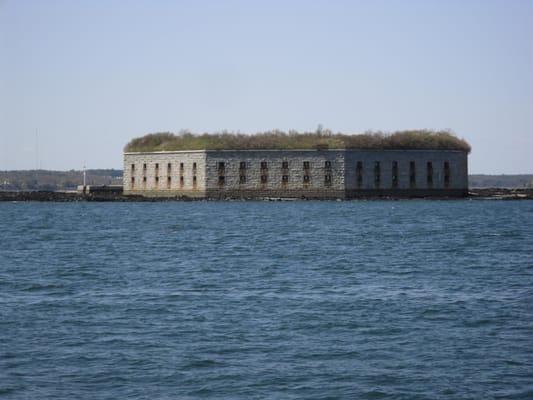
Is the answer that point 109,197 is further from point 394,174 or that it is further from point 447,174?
point 447,174

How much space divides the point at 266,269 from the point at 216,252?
357 inches

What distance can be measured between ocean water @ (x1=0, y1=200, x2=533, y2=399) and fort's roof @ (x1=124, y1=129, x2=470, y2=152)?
73.3 m

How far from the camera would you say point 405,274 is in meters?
35.6

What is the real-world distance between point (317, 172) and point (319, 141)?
14.6 ft

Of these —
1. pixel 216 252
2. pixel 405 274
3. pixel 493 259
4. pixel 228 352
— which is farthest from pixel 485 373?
pixel 216 252

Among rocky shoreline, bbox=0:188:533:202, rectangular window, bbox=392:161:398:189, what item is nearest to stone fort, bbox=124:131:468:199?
rectangular window, bbox=392:161:398:189

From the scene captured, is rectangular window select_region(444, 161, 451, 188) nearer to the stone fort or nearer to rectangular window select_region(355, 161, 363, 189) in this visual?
the stone fort

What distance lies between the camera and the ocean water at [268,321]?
1889cm

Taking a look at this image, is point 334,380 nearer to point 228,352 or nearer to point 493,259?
point 228,352

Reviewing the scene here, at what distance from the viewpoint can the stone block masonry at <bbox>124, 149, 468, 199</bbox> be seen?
122 metres

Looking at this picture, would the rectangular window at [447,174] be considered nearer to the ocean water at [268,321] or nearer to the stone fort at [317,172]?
the stone fort at [317,172]

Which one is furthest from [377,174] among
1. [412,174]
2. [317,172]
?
[317,172]

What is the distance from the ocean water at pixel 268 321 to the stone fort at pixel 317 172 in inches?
2795

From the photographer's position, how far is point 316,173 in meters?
122
